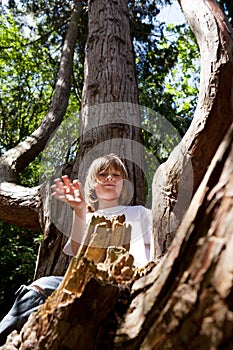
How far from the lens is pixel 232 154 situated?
0.94 meters

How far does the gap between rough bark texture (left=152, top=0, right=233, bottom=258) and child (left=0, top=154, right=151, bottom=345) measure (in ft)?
1.22

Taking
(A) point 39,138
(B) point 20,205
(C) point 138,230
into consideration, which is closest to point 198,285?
(C) point 138,230

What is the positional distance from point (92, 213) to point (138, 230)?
1.43ft

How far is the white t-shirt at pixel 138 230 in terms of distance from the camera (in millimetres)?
2463

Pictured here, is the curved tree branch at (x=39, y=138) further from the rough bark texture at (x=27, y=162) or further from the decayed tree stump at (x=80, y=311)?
the decayed tree stump at (x=80, y=311)

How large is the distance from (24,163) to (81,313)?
3626 mm

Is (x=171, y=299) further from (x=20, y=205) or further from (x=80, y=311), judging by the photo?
(x=20, y=205)

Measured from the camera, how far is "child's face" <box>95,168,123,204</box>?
9.39 feet

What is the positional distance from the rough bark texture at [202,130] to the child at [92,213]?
372 mm

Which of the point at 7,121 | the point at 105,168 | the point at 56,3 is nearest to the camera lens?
the point at 105,168

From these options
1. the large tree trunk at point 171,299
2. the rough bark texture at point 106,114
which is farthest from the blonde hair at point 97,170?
the large tree trunk at point 171,299

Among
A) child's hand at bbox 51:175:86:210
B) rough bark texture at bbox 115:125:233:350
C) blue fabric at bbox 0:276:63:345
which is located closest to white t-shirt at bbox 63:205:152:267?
child's hand at bbox 51:175:86:210

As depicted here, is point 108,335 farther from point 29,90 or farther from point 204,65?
point 29,90

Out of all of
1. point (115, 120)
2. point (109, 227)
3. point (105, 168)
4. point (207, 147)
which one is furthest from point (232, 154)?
point (115, 120)
